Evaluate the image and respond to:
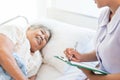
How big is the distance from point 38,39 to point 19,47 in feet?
0.67

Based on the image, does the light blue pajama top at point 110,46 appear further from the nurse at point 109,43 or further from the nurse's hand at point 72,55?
the nurse's hand at point 72,55

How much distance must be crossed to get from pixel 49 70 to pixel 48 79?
0.11 metres

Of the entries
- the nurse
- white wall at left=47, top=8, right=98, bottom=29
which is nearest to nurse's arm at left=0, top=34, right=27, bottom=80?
the nurse

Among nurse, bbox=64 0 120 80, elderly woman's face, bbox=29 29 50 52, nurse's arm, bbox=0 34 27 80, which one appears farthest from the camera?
elderly woman's face, bbox=29 29 50 52

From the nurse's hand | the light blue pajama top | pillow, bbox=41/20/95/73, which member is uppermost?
the light blue pajama top

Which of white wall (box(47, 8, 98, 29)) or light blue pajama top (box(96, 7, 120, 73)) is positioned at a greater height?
light blue pajama top (box(96, 7, 120, 73))

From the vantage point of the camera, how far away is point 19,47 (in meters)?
1.60

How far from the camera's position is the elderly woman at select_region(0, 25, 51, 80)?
139 centimetres

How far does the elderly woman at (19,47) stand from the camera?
1386 millimetres

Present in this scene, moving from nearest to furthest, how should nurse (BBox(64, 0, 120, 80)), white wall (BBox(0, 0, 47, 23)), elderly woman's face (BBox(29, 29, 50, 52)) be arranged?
nurse (BBox(64, 0, 120, 80)), elderly woman's face (BBox(29, 29, 50, 52)), white wall (BBox(0, 0, 47, 23))

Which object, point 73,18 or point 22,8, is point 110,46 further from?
point 22,8

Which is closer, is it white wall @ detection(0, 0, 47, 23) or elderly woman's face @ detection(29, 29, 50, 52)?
elderly woman's face @ detection(29, 29, 50, 52)

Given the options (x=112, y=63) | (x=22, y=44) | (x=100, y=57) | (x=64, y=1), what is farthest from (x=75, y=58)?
(x=64, y=1)

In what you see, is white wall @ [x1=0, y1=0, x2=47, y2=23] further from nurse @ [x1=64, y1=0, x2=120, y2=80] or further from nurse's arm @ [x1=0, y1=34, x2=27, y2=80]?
nurse @ [x1=64, y1=0, x2=120, y2=80]
